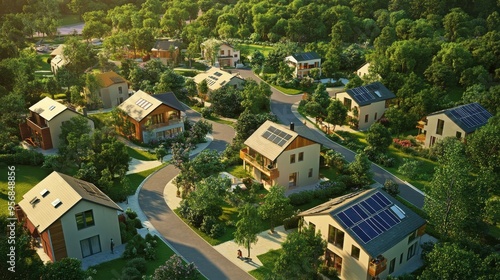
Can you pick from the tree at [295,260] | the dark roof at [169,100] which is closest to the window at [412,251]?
the tree at [295,260]

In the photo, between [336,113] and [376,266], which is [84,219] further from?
[336,113]

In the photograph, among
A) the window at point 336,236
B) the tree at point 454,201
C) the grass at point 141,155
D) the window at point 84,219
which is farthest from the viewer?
the grass at point 141,155

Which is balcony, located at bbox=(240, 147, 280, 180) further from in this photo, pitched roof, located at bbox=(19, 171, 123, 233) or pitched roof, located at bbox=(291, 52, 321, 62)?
pitched roof, located at bbox=(291, 52, 321, 62)

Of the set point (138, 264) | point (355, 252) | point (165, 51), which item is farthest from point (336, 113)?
point (165, 51)

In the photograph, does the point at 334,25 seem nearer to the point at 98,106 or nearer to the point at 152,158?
the point at 98,106

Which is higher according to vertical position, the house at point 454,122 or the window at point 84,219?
the window at point 84,219

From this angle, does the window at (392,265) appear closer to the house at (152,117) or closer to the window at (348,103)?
the window at (348,103)

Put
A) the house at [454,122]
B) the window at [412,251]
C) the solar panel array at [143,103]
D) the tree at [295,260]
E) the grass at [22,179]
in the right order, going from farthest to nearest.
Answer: the solar panel array at [143,103] < the house at [454,122] < the grass at [22,179] < the window at [412,251] < the tree at [295,260]
